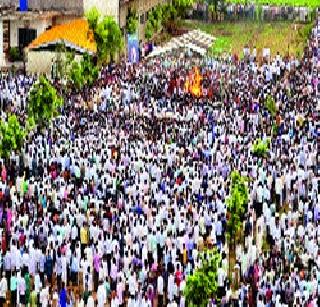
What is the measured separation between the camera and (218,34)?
4234cm

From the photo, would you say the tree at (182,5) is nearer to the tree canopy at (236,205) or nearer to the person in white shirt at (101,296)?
the tree canopy at (236,205)

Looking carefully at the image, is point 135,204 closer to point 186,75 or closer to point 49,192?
point 49,192

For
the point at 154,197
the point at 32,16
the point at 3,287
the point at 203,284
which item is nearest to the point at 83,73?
the point at 32,16

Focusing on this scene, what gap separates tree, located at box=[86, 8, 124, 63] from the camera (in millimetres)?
32500

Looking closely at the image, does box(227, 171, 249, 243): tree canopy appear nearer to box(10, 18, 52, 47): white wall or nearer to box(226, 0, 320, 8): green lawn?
box(10, 18, 52, 47): white wall

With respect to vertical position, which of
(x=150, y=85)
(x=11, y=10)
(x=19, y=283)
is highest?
(x=11, y=10)

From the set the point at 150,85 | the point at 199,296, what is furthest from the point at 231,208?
the point at 150,85

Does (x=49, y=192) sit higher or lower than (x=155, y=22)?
lower

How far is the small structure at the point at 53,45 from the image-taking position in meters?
32.4

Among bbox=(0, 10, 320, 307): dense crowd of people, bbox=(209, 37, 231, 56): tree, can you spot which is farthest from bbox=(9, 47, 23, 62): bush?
bbox=(209, 37, 231, 56): tree

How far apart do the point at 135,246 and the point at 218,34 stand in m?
26.8

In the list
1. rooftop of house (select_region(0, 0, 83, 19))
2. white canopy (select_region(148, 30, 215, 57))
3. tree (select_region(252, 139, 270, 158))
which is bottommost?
tree (select_region(252, 139, 270, 158))

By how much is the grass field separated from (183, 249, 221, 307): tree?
22863 millimetres

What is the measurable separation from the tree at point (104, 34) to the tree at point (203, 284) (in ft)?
60.9
